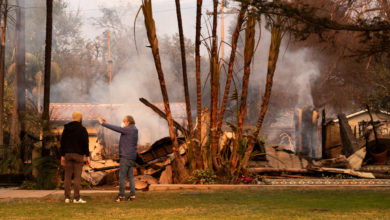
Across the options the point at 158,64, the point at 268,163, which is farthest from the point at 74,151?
the point at 268,163

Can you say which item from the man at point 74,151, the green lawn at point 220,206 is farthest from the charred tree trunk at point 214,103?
the man at point 74,151

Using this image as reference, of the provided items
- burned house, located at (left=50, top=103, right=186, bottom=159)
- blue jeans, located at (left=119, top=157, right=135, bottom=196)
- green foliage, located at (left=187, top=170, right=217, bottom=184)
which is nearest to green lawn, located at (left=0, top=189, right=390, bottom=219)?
blue jeans, located at (left=119, top=157, right=135, bottom=196)

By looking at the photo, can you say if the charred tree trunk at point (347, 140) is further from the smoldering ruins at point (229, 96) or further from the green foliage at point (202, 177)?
the green foliage at point (202, 177)

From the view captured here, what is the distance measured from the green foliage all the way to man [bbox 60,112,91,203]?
4.24 m

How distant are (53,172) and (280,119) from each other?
61.4m

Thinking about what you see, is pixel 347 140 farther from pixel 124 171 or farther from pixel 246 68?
pixel 124 171

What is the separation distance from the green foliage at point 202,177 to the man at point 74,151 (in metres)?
4.24

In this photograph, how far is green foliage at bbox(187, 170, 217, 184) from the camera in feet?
50.7

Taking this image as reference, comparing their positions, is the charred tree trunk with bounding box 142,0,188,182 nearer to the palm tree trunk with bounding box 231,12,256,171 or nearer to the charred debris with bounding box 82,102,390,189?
the charred debris with bounding box 82,102,390,189

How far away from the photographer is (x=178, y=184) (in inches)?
597

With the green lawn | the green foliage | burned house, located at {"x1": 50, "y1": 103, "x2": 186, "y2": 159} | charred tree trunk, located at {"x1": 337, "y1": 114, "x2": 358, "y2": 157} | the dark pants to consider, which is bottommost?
the green lawn

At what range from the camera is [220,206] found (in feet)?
35.0

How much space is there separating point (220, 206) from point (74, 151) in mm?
2971

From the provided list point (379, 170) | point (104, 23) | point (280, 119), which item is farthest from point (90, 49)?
point (379, 170)
